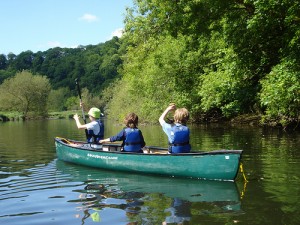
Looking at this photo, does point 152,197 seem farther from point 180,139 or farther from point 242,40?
point 242,40

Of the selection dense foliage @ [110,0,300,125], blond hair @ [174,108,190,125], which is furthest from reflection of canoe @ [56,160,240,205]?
dense foliage @ [110,0,300,125]

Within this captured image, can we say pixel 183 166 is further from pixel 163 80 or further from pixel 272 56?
pixel 163 80

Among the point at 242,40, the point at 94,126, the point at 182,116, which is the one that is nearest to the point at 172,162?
the point at 182,116

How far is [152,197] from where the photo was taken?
23.1 feet

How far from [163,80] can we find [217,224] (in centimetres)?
2484

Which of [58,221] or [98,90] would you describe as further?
[98,90]

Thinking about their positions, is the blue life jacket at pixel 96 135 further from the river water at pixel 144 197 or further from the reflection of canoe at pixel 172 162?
the river water at pixel 144 197

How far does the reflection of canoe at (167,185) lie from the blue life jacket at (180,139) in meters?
0.70

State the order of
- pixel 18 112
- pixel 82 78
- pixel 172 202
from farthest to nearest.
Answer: pixel 82 78
pixel 18 112
pixel 172 202

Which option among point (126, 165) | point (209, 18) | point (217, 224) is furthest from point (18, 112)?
point (217, 224)

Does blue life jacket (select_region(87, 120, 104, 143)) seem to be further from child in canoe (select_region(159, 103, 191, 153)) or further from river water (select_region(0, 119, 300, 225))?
child in canoe (select_region(159, 103, 191, 153))

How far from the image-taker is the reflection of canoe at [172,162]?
26.1ft

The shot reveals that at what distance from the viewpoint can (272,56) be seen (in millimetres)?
16875

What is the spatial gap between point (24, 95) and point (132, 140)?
2609 inches
